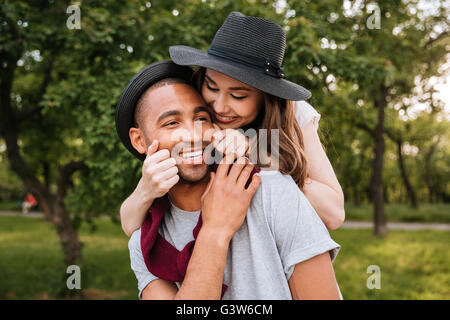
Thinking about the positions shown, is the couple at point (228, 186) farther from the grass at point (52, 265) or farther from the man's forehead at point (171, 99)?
the grass at point (52, 265)

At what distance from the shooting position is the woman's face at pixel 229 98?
6.63 ft

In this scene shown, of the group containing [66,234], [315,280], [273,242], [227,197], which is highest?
[227,197]

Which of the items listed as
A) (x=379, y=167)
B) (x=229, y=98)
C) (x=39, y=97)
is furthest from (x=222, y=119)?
(x=379, y=167)

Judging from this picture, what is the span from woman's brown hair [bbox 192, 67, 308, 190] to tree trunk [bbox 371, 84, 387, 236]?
13.8 meters

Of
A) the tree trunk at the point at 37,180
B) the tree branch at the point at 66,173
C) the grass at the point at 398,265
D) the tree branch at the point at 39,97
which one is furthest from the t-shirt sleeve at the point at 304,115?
the tree branch at the point at 39,97

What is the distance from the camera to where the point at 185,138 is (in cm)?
182

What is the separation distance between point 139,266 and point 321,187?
3.10 feet

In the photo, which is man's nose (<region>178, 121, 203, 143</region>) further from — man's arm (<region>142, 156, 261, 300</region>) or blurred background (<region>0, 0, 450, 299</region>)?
blurred background (<region>0, 0, 450, 299</region>)

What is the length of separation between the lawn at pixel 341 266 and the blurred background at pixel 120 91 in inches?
2.0

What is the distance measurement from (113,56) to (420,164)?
35.6 m

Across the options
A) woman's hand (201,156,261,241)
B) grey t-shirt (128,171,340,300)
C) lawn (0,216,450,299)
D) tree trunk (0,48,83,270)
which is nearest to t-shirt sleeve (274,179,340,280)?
grey t-shirt (128,171,340,300)

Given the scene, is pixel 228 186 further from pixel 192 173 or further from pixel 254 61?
pixel 254 61

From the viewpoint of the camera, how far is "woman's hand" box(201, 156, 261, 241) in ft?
5.34

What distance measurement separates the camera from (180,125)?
6.10 ft
